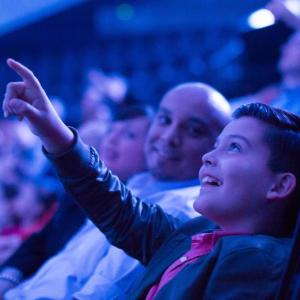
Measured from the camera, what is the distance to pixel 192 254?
938 mm

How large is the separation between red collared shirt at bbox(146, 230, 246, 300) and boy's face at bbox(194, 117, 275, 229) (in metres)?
0.03

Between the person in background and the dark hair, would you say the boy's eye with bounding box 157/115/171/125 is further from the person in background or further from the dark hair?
the dark hair

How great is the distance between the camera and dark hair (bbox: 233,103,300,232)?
0.93 metres

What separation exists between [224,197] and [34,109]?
1.18 feet

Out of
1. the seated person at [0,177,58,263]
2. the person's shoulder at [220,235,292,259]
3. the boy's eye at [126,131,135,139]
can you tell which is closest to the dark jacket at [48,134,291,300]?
the person's shoulder at [220,235,292,259]

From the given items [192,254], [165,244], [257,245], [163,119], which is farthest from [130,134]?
[257,245]

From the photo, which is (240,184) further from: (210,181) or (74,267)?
(74,267)

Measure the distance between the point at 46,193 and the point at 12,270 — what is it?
62cm

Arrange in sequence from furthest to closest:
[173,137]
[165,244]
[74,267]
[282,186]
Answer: [173,137] → [74,267] → [165,244] → [282,186]

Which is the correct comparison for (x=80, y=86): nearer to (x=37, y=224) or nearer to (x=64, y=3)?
(x=64, y=3)

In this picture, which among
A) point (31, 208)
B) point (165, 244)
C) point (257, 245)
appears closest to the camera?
point (257, 245)

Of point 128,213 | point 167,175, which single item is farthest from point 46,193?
point 128,213

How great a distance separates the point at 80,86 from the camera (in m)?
5.89

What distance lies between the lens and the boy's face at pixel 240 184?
911mm
